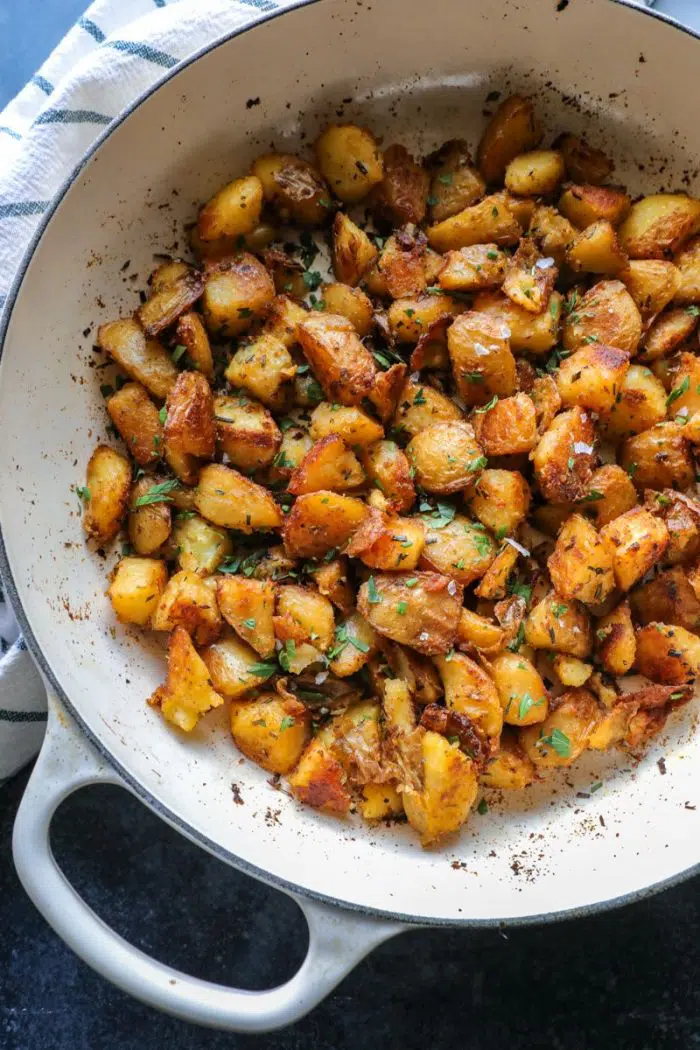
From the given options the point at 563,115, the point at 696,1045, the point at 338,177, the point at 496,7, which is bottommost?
the point at 696,1045

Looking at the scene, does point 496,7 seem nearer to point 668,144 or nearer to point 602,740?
point 668,144

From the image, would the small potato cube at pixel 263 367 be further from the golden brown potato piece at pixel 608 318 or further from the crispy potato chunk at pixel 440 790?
the crispy potato chunk at pixel 440 790

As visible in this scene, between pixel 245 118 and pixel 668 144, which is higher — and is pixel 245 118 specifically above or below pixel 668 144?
below

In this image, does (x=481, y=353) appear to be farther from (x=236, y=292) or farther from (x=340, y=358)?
(x=236, y=292)

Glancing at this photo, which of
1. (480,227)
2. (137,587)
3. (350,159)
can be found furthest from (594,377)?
(137,587)

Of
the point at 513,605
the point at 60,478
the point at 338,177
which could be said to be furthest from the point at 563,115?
the point at 60,478

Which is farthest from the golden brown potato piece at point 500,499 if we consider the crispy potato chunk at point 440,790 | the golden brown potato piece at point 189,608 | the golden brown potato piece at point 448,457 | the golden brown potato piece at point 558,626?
the golden brown potato piece at point 189,608

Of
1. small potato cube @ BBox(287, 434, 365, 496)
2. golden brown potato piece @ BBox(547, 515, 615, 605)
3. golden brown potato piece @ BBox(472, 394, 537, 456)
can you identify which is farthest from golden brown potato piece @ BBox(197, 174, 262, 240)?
golden brown potato piece @ BBox(547, 515, 615, 605)
